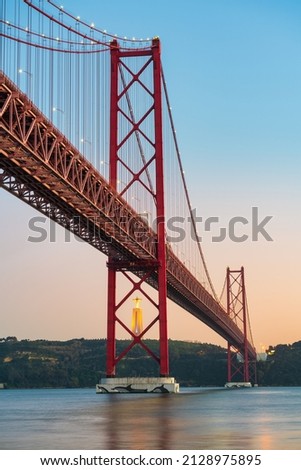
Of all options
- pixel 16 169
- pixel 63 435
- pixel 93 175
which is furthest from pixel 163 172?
pixel 63 435

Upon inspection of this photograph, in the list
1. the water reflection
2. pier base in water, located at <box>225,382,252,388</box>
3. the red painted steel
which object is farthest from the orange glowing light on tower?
pier base in water, located at <box>225,382,252,388</box>

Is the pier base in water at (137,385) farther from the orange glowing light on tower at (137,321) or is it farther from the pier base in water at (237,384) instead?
the pier base in water at (237,384)

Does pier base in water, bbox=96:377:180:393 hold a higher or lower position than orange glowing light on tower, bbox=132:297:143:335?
lower

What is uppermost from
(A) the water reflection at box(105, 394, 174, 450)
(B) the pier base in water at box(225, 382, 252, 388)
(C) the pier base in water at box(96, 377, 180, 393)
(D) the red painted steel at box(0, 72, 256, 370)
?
(D) the red painted steel at box(0, 72, 256, 370)

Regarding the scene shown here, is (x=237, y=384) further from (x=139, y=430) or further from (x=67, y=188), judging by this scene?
(x=139, y=430)

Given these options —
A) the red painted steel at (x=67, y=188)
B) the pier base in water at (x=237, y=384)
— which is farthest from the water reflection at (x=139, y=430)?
the pier base in water at (x=237, y=384)

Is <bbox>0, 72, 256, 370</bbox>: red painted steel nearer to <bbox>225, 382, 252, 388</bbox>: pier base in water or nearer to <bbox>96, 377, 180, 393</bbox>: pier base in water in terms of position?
<bbox>96, 377, 180, 393</bbox>: pier base in water

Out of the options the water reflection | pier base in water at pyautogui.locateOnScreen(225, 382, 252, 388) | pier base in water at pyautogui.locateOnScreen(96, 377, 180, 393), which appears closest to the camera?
the water reflection

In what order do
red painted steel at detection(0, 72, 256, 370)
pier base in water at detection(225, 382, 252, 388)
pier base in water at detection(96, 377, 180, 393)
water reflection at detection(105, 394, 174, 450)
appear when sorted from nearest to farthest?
water reflection at detection(105, 394, 174, 450) → red painted steel at detection(0, 72, 256, 370) → pier base in water at detection(96, 377, 180, 393) → pier base in water at detection(225, 382, 252, 388)

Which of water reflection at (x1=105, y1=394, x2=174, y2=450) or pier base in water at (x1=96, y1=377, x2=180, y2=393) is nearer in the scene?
water reflection at (x1=105, y1=394, x2=174, y2=450)
